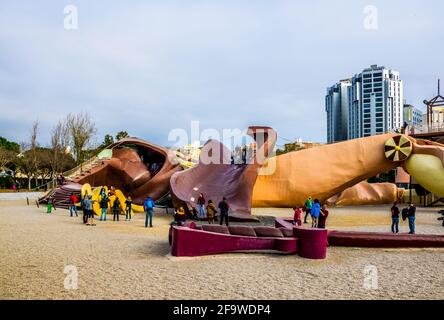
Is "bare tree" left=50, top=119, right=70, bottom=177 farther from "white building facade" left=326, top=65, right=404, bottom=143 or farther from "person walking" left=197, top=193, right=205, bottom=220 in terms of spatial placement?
"white building facade" left=326, top=65, right=404, bottom=143

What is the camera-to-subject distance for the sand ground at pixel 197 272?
6.48 m

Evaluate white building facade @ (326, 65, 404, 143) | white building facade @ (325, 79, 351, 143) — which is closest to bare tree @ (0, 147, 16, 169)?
white building facade @ (326, 65, 404, 143)

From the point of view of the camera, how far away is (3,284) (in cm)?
675

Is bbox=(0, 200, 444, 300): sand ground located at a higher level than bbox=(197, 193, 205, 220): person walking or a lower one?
lower

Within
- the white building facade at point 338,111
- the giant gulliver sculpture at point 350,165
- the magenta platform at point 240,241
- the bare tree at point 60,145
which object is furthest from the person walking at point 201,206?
the white building facade at point 338,111

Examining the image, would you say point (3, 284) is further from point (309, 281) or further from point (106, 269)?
point (309, 281)

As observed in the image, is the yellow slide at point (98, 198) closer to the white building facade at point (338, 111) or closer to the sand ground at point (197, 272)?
the sand ground at point (197, 272)

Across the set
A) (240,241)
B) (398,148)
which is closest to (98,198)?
(240,241)

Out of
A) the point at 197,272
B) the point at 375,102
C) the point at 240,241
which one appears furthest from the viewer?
the point at 375,102

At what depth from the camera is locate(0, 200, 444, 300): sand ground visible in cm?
648

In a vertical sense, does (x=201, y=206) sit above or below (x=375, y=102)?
below

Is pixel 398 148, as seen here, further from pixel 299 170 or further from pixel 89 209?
pixel 89 209

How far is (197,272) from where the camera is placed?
7.95 meters
